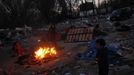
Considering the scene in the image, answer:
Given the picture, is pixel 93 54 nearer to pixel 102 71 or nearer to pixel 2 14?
pixel 102 71

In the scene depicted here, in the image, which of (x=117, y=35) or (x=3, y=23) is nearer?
(x=117, y=35)

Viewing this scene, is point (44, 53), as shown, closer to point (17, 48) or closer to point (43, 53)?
point (43, 53)

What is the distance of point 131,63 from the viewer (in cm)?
1216

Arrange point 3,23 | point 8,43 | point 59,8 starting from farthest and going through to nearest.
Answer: point 59,8 → point 3,23 → point 8,43

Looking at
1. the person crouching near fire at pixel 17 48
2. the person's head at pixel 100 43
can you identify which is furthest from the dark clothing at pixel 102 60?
the person crouching near fire at pixel 17 48

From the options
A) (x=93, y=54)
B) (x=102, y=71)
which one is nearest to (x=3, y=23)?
(x=93, y=54)

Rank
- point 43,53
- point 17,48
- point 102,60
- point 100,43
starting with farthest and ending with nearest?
point 17,48 → point 43,53 → point 102,60 → point 100,43

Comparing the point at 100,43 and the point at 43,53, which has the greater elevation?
the point at 100,43

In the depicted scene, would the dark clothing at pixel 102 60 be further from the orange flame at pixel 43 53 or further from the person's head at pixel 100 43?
the orange flame at pixel 43 53

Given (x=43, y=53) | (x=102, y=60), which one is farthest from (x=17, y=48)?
(x=102, y=60)

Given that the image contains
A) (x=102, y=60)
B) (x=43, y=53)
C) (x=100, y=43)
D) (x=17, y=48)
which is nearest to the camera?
(x=100, y=43)

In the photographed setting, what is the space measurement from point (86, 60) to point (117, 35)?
727cm

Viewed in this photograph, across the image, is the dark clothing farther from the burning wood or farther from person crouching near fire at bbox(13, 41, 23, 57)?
person crouching near fire at bbox(13, 41, 23, 57)

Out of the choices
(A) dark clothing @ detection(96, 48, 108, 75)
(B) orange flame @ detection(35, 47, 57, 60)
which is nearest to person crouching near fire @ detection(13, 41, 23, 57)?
(B) orange flame @ detection(35, 47, 57, 60)
